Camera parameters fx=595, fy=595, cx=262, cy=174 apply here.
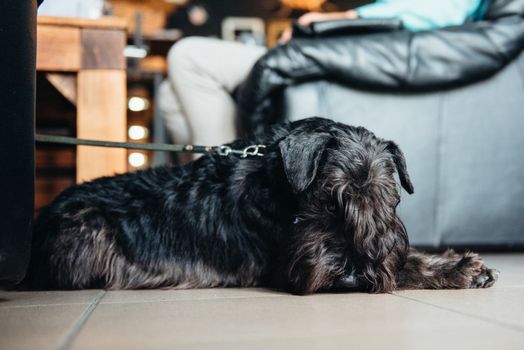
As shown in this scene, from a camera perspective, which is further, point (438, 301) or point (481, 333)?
point (438, 301)

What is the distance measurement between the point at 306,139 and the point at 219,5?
7.44 m

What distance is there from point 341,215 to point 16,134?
38.0 inches

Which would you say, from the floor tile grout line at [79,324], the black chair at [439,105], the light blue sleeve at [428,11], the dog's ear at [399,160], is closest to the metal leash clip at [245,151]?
the dog's ear at [399,160]

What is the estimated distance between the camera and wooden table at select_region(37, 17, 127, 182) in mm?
2617

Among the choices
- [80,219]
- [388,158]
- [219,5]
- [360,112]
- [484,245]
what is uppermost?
[219,5]

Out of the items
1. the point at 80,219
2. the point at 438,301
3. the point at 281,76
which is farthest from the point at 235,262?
the point at 281,76

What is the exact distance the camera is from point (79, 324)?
135 centimetres

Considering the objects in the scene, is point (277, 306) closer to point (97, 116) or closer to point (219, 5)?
point (97, 116)

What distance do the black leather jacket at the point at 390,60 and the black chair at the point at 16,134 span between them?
1.20 meters

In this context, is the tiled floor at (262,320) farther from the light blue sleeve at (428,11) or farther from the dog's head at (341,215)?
the light blue sleeve at (428,11)

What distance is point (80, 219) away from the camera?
6.97 feet

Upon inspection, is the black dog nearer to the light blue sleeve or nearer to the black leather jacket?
the black leather jacket

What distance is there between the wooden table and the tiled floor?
94cm

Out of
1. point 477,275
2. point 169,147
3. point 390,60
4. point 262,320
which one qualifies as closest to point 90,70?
point 169,147
